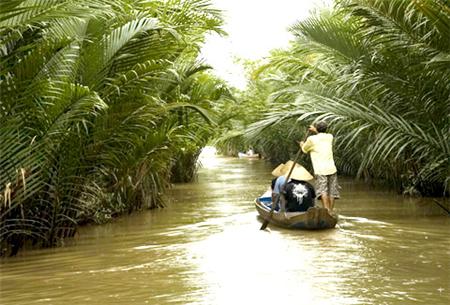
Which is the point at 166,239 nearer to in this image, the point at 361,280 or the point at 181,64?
the point at 361,280

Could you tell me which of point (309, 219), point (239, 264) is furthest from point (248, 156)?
point (239, 264)

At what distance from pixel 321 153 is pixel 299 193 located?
0.88m

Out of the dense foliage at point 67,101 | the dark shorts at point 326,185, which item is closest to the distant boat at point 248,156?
the dark shorts at point 326,185

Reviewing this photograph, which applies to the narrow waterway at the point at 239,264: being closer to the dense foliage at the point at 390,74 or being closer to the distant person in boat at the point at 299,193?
the distant person in boat at the point at 299,193

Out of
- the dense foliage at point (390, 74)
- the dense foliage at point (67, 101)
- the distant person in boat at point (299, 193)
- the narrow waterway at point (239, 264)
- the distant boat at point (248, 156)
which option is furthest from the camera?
the distant boat at point (248, 156)

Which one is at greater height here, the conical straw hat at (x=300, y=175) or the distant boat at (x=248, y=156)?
the distant boat at (x=248, y=156)

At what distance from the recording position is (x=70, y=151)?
25.5 ft

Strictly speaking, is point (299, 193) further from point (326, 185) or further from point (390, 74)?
point (390, 74)

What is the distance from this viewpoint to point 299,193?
32.0 ft

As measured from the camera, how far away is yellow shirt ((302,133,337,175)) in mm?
10242

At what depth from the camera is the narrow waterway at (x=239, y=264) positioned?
216 inches

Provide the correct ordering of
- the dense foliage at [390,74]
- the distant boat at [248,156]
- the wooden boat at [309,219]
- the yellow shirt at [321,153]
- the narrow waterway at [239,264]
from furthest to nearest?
the distant boat at [248,156]
the yellow shirt at [321,153]
the wooden boat at [309,219]
the dense foliage at [390,74]
the narrow waterway at [239,264]

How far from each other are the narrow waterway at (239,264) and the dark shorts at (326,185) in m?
0.53

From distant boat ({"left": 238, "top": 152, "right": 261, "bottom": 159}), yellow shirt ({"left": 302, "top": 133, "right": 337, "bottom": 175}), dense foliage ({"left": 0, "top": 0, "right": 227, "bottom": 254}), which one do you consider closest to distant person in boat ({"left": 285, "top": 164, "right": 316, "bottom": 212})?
yellow shirt ({"left": 302, "top": 133, "right": 337, "bottom": 175})
